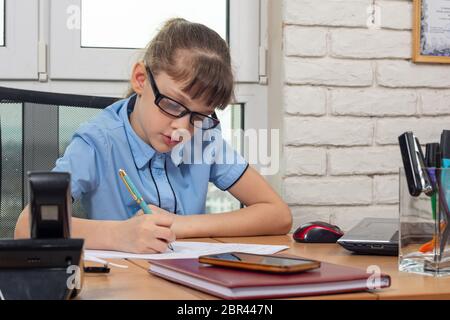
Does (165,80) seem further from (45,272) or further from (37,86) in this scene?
(45,272)

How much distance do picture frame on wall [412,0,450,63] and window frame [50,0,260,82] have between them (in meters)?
0.43


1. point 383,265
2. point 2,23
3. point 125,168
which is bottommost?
point 383,265

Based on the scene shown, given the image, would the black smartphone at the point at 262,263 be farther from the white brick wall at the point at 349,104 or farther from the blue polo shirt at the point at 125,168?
the white brick wall at the point at 349,104

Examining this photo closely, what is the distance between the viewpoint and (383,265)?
972 millimetres

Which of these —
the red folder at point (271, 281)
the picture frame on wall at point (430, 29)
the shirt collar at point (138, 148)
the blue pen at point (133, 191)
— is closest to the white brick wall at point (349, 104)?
the picture frame on wall at point (430, 29)

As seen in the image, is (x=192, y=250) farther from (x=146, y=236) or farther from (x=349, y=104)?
(x=349, y=104)

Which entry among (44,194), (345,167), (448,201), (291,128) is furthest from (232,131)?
(44,194)

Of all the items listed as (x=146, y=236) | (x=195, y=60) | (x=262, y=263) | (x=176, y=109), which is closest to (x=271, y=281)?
(x=262, y=263)

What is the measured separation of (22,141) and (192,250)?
524 millimetres

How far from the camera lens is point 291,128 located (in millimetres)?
1793

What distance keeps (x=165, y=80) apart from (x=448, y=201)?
69 centimetres

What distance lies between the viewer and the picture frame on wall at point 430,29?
6.15ft

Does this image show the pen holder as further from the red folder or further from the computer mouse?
the computer mouse

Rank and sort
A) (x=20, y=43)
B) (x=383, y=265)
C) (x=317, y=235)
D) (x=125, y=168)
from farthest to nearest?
(x=20, y=43)
(x=125, y=168)
(x=317, y=235)
(x=383, y=265)
